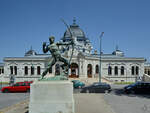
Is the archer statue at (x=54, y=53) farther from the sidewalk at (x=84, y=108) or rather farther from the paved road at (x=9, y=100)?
the paved road at (x=9, y=100)

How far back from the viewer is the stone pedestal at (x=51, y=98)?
9.55 metres

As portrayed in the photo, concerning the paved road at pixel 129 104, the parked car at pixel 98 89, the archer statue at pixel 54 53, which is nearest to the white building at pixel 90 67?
the parked car at pixel 98 89

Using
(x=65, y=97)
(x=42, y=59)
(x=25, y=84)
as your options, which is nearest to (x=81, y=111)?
(x=65, y=97)

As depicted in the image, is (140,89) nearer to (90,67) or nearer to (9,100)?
(9,100)

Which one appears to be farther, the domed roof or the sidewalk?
the domed roof

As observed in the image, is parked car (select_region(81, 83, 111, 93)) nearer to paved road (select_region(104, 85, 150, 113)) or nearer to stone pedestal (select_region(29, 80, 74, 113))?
paved road (select_region(104, 85, 150, 113))

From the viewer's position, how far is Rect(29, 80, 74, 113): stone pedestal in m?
9.55

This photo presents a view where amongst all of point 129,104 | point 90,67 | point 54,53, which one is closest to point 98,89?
point 129,104

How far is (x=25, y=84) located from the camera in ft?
83.1

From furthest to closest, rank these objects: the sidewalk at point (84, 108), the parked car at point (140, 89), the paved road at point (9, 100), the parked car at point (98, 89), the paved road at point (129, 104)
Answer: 1. the parked car at point (98, 89)
2. the parked car at point (140, 89)
3. the paved road at point (9, 100)
4. the paved road at point (129, 104)
5. the sidewalk at point (84, 108)

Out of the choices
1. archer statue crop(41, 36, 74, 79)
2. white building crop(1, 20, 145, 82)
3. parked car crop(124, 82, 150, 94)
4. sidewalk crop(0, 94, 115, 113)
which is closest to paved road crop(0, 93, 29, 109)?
sidewalk crop(0, 94, 115, 113)

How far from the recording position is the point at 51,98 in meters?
9.64

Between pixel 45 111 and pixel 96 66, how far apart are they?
44.1 meters

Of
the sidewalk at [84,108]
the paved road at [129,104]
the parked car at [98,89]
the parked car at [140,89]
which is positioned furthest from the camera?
the parked car at [98,89]
